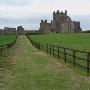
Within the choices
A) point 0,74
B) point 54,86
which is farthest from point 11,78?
point 54,86

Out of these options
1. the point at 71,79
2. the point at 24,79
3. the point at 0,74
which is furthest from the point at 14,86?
the point at 0,74

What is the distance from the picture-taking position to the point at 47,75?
17.8 metres

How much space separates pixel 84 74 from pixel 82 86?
402cm

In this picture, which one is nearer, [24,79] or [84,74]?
[24,79]

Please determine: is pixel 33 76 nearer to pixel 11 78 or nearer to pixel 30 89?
pixel 11 78

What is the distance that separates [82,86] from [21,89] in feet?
8.11

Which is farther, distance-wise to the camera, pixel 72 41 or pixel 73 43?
pixel 72 41

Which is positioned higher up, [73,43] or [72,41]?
[73,43]

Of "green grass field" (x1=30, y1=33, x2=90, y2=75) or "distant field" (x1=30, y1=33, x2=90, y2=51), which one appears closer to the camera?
"green grass field" (x1=30, y1=33, x2=90, y2=75)

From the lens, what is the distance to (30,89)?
13.5 m

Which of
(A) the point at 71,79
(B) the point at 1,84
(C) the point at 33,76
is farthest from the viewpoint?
(C) the point at 33,76

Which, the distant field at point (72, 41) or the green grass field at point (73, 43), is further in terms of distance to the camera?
the distant field at point (72, 41)

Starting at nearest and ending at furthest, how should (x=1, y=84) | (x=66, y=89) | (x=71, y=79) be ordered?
1. (x=66, y=89)
2. (x=1, y=84)
3. (x=71, y=79)

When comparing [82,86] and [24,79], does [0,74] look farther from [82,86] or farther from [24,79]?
[82,86]
